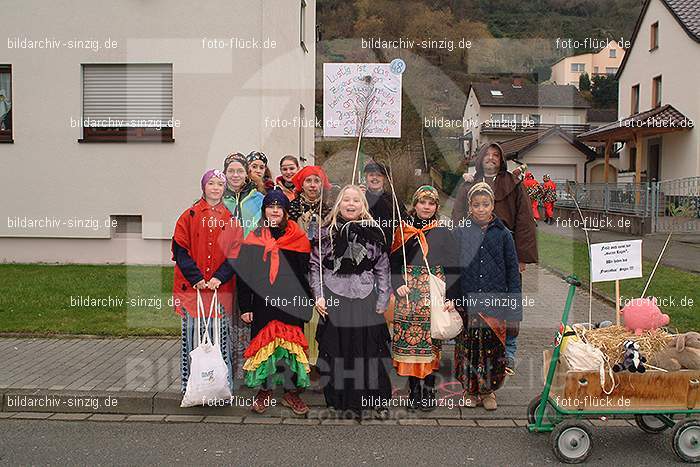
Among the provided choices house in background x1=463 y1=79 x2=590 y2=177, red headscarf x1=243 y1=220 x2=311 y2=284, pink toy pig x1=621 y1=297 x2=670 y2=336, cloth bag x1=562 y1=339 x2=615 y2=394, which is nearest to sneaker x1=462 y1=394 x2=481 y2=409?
cloth bag x1=562 y1=339 x2=615 y2=394

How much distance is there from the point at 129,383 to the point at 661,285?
838 centimetres

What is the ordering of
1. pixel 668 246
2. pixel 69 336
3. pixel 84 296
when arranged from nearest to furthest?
pixel 69 336 → pixel 84 296 → pixel 668 246

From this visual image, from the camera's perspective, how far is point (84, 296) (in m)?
10.1

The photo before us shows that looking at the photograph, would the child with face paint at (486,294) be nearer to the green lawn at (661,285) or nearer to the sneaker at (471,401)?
the sneaker at (471,401)

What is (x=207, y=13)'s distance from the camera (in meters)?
13.4

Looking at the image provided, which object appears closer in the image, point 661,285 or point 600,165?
point 661,285

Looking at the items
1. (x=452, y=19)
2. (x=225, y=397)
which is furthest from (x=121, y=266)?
(x=452, y=19)

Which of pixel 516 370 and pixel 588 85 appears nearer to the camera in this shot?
pixel 516 370

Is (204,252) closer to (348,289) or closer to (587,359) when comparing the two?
(348,289)

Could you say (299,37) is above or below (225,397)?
above

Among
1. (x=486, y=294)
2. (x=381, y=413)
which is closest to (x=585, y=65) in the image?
(x=486, y=294)

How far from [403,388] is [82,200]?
947 cm

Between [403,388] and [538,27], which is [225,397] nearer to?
[403,388]

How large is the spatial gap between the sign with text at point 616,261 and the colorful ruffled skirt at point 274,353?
2.42 metres
